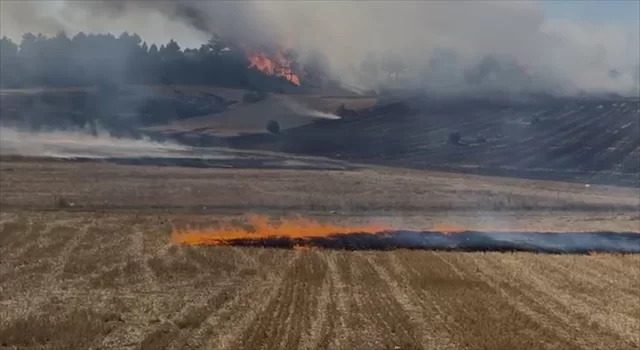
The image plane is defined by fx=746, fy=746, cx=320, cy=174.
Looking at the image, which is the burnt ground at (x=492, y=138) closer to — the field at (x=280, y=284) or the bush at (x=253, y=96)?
the bush at (x=253, y=96)

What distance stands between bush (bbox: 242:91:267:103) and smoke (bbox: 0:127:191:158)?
1019 inches

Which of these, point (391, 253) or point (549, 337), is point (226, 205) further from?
point (549, 337)

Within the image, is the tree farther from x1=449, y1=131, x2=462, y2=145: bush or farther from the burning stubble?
the burning stubble

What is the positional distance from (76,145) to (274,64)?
4368 cm

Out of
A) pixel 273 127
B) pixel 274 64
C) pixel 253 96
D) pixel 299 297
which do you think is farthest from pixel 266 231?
pixel 274 64

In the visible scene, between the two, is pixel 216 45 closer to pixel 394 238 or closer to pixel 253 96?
pixel 253 96

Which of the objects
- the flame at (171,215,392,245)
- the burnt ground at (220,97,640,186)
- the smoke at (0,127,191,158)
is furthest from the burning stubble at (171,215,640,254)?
the smoke at (0,127,191,158)

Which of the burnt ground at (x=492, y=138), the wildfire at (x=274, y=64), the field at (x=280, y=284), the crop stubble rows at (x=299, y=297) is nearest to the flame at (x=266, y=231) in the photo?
the field at (x=280, y=284)

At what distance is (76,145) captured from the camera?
88.7 metres

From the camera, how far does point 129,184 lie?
6269 centimetres

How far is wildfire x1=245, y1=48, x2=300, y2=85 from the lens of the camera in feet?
401

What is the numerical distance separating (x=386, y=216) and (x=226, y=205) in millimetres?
12019

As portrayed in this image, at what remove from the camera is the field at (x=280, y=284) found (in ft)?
74.1

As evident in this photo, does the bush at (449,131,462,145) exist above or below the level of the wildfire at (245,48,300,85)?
below
